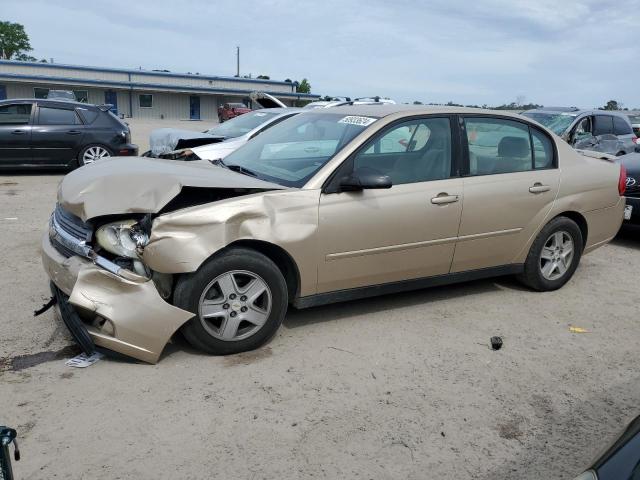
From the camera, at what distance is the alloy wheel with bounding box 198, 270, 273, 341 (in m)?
3.81

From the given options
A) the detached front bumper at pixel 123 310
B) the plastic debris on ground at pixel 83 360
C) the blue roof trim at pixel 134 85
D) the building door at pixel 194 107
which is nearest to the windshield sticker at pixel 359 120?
the detached front bumper at pixel 123 310

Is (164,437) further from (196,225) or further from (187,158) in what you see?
(187,158)

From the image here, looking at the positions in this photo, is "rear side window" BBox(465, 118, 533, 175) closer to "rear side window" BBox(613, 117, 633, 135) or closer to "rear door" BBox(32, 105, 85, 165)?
"rear side window" BBox(613, 117, 633, 135)

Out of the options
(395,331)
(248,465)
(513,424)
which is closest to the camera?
(248,465)

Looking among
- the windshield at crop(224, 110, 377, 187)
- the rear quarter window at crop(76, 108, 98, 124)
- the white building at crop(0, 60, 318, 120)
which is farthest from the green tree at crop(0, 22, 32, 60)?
the windshield at crop(224, 110, 377, 187)

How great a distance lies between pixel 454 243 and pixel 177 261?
2.32 meters

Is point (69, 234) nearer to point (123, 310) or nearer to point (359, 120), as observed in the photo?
point (123, 310)

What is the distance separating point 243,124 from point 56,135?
4.21m

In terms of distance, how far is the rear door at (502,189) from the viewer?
15.9 feet

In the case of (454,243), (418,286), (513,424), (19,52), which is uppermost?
(19,52)

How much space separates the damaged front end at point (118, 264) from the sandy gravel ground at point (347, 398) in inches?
10.8

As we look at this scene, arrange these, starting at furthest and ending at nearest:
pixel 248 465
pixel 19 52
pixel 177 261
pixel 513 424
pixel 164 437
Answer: pixel 19 52, pixel 177 261, pixel 513 424, pixel 164 437, pixel 248 465

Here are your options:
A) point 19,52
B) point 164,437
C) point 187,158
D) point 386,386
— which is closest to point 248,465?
point 164,437

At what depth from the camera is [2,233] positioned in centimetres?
690
